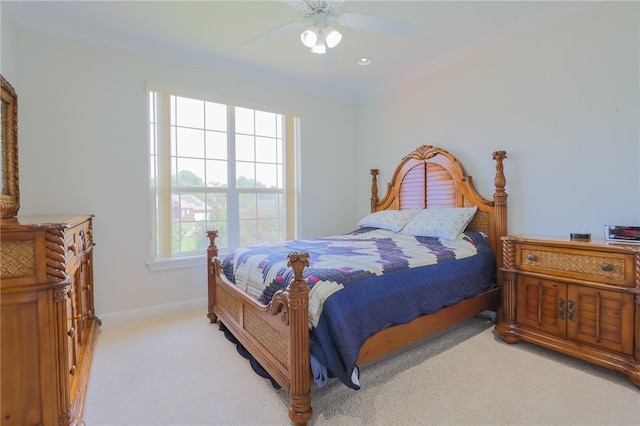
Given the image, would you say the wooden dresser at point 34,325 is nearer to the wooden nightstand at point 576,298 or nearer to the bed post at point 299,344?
the bed post at point 299,344

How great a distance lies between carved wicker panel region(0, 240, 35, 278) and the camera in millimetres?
1139

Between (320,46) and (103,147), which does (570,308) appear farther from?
(103,147)

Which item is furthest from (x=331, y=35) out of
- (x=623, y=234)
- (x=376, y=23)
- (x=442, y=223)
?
(x=623, y=234)

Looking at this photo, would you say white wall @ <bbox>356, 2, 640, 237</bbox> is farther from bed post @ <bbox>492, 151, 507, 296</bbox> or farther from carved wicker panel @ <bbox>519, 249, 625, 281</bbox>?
carved wicker panel @ <bbox>519, 249, 625, 281</bbox>

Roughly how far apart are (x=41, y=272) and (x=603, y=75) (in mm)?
3630

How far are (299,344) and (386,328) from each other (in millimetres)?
609

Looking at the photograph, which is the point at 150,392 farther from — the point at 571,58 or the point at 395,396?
the point at 571,58

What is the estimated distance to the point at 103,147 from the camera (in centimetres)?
274

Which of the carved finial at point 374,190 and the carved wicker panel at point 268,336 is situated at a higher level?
the carved finial at point 374,190

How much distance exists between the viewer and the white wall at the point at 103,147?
248 cm

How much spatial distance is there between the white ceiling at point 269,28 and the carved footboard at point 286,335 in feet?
5.93

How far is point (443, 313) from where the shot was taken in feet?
7.06

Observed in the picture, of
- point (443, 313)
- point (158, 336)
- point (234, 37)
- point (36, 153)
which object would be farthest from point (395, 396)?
point (36, 153)

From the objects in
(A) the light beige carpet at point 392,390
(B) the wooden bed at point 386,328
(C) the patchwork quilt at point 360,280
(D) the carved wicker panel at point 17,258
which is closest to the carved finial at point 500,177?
(B) the wooden bed at point 386,328
